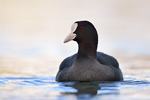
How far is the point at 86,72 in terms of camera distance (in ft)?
31.1

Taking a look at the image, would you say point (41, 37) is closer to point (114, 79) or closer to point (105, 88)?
point (114, 79)

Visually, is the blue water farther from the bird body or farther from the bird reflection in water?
the bird body

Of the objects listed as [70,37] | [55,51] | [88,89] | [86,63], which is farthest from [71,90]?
[55,51]

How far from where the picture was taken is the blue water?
7410 mm

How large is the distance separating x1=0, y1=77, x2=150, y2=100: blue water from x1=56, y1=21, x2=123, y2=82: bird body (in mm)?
316

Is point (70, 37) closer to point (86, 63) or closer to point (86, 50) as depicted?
point (86, 50)

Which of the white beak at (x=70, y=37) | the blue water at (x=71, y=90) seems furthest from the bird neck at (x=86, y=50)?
the blue water at (x=71, y=90)

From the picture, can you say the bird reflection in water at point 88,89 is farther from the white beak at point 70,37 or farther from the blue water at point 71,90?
the white beak at point 70,37

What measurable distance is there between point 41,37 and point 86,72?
9.79 m

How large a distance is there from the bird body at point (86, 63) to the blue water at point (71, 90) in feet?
1.04

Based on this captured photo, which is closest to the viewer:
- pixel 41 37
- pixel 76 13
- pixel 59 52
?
pixel 59 52

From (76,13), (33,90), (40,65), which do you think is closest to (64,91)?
(33,90)

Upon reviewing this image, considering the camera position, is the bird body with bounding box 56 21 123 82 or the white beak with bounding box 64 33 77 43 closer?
the bird body with bounding box 56 21 123 82

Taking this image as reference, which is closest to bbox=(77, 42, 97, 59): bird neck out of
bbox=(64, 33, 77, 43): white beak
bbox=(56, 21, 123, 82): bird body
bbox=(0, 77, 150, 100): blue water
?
bbox=(56, 21, 123, 82): bird body
